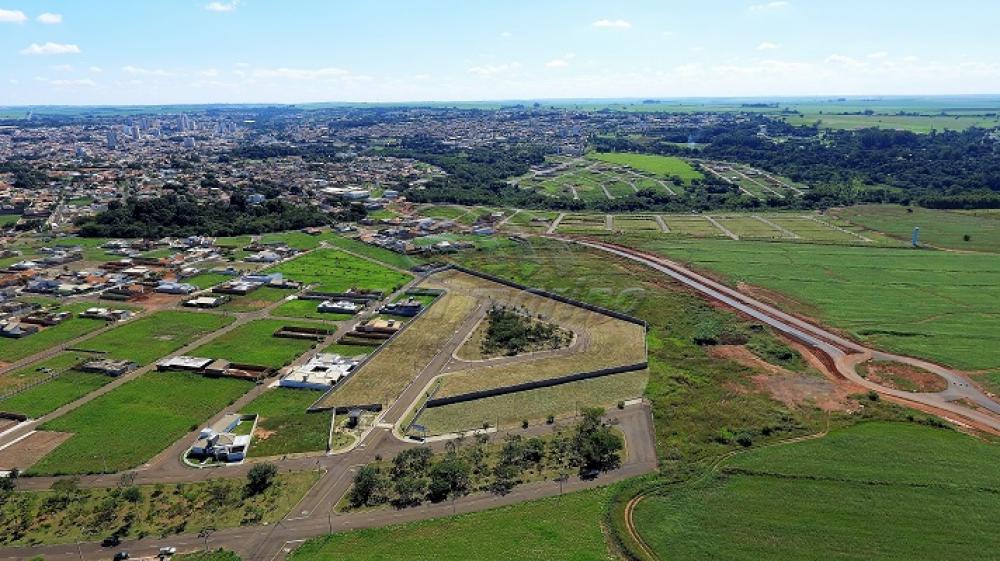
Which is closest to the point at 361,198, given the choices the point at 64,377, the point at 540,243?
the point at 540,243

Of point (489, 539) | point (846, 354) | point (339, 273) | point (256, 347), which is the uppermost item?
point (339, 273)

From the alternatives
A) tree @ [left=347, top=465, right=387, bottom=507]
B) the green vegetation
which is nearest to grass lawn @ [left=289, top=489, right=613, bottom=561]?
tree @ [left=347, top=465, right=387, bottom=507]

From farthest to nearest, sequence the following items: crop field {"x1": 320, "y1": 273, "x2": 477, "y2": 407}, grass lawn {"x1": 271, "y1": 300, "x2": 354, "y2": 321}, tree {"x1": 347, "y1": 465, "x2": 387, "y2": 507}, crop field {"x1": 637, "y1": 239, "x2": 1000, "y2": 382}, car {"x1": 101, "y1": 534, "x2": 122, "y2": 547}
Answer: grass lawn {"x1": 271, "y1": 300, "x2": 354, "y2": 321}, crop field {"x1": 637, "y1": 239, "x2": 1000, "y2": 382}, crop field {"x1": 320, "y1": 273, "x2": 477, "y2": 407}, tree {"x1": 347, "y1": 465, "x2": 387, "y2": 507}, car {"x1": 101, "y1": 534, "x2": 122, "y2": 547}

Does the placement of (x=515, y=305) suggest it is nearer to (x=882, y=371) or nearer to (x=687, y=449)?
(x=687, y=449)

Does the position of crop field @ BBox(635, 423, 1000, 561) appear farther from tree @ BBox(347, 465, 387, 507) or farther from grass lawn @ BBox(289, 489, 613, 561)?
tree @ BBox(347, 465, 387, 507)

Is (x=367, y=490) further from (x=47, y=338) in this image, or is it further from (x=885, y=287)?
(x=885, y=287)

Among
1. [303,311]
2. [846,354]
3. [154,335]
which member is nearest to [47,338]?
[154,335]

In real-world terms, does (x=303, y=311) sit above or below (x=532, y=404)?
above
